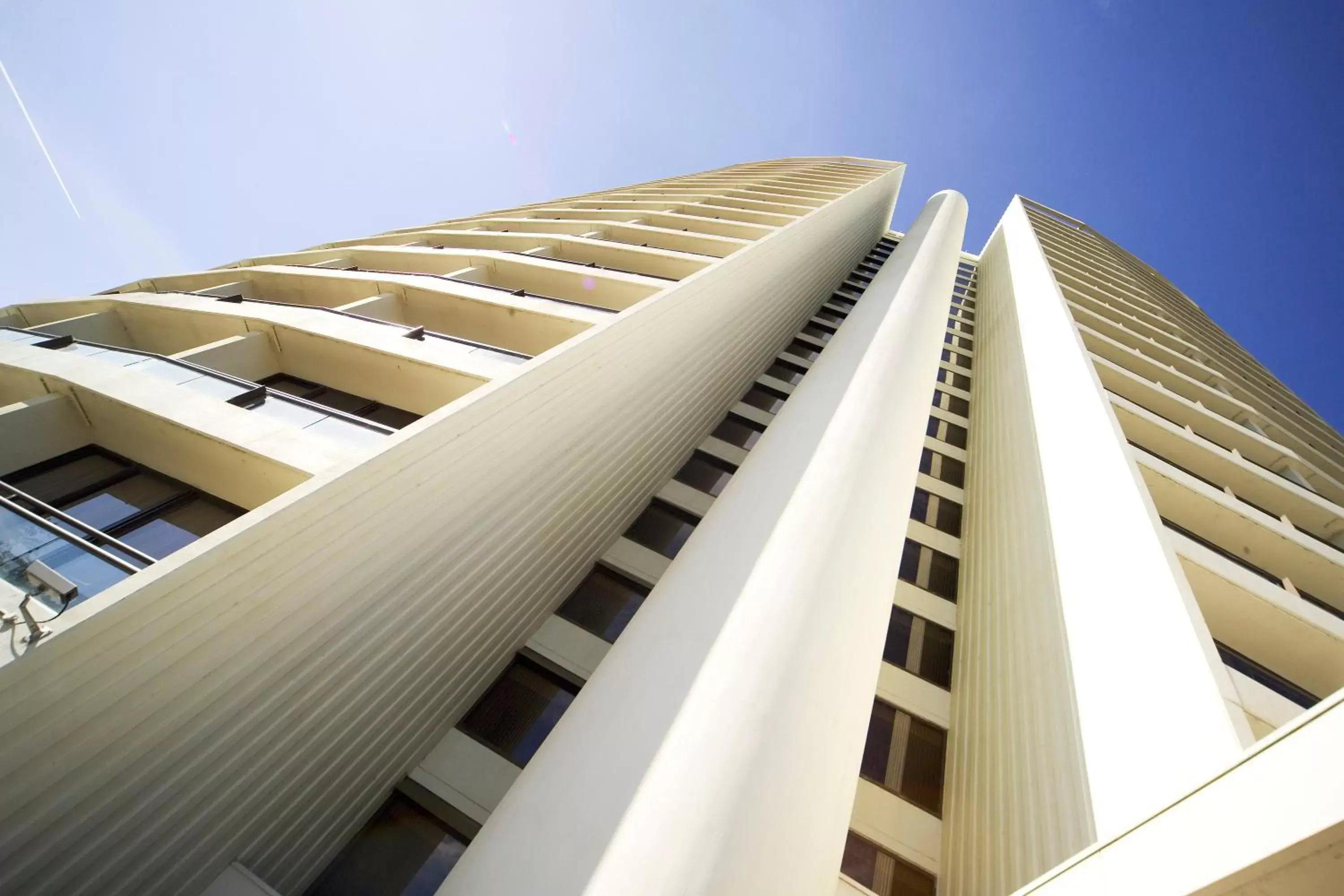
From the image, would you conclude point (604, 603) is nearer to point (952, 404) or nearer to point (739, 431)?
point (739, 431)

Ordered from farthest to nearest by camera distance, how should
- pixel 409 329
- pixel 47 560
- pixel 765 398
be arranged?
pixel 765 398 < pixel 409 329 < pixel 47 560

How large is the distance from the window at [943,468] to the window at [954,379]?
17.1 ft

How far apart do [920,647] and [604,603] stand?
5007 millimetres

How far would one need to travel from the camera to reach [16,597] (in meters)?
3.20

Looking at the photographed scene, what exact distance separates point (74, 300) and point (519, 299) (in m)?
8.39

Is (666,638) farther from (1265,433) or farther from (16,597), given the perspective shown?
(1265,433)

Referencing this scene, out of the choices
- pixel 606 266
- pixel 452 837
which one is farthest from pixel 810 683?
pixel 606 266

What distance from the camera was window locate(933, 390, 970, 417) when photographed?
1638 cm

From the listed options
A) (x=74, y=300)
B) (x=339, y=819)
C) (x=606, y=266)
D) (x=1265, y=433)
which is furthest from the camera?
(x=606, y=266)

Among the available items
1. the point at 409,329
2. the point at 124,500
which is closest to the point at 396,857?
the point at 124,500

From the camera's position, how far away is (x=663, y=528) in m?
9.67

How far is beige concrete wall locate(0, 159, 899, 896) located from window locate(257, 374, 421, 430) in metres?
2.75

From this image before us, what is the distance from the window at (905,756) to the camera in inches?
273

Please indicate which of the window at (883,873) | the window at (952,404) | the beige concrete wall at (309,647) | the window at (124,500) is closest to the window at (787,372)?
the window at (952,404)
